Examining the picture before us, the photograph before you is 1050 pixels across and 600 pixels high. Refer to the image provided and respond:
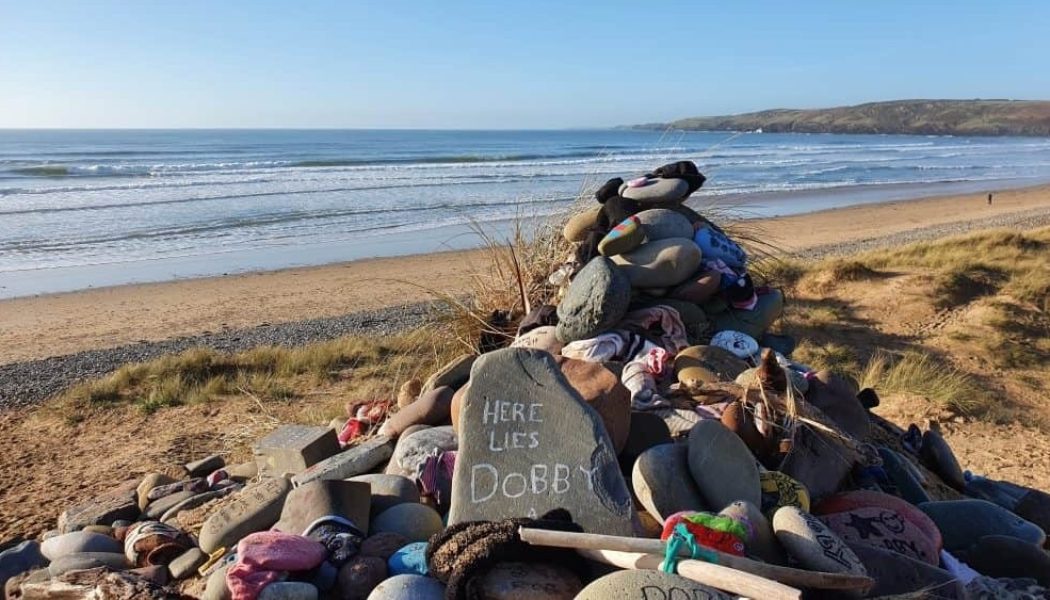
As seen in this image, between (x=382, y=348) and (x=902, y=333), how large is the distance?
599cm

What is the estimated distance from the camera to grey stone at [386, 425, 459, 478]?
392cm

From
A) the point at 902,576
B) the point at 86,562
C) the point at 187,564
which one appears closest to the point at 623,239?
the point at 902,576

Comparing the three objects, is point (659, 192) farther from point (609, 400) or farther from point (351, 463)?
point (351, 463)

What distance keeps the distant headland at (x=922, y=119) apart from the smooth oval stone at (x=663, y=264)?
11076 centimetres

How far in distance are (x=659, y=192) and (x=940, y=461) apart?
2.52 m

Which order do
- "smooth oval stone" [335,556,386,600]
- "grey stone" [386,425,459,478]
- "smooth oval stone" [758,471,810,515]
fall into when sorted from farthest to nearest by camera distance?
"grey stone" [386,425,459,478] < "smooth oval stone" [758,471,810,515] < "smooth oval stone" [335,556,386,600]

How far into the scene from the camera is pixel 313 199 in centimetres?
2828

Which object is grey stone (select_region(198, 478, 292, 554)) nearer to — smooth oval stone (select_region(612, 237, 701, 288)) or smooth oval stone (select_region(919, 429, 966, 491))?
smooth oval stone (select_region(612, 237, 701, 288))

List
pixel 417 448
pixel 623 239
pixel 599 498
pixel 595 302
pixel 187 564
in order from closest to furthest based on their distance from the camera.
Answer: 1. pixel 599 498
2. pixel 187 564
3. pixel 417 448
4. pixel 595 302
5. pixel 623 239

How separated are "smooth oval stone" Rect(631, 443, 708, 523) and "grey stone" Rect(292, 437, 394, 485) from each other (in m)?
1.60

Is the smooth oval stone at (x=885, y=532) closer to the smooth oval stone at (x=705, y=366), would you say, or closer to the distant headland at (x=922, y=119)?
the smooth oval stone at (x=705, y=366)

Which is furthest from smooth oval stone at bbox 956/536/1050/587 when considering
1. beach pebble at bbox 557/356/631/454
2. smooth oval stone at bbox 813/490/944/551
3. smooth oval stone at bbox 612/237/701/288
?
smooth oval stone at bbox 612/237/701/288

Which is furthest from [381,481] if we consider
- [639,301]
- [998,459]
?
[998,459]

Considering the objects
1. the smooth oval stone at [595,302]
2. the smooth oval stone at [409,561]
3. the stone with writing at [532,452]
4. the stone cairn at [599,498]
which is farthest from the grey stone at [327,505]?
the smooth oval stone at [595,302]
